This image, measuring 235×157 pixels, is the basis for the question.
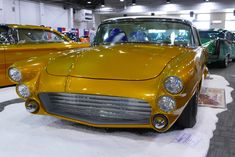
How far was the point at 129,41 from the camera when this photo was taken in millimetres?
3395

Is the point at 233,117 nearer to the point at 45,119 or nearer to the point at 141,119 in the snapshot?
the point at 141,119

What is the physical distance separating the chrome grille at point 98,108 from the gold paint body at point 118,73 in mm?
43

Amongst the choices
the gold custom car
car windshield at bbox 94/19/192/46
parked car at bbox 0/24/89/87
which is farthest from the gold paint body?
parked car at bbox 0/24/89/87

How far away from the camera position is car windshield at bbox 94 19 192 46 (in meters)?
3.30

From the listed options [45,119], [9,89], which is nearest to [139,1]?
[9,89]

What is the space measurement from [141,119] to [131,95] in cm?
24

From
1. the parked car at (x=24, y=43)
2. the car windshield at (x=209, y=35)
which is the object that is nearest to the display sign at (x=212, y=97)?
the parked car at (x=24, y=43)

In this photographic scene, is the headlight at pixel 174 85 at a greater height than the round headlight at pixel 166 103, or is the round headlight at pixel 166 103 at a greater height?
the headlight at pixel 174 85

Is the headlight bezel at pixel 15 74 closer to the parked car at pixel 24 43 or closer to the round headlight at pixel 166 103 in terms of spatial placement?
the round headlight at pixel 166 103

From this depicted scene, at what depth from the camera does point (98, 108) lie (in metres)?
2.39

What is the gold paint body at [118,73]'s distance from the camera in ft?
7.40

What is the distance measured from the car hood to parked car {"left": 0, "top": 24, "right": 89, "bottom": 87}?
227 cm

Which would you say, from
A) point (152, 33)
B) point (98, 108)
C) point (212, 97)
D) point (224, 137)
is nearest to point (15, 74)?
point (98, 108)

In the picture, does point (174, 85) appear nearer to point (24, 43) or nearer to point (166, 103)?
point (166, 103)
